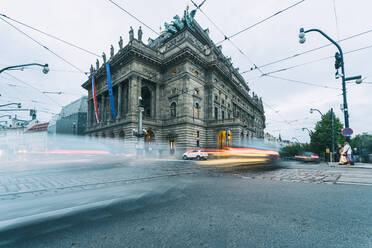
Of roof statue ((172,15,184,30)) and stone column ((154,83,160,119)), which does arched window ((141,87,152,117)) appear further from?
roof statue ((172,15,184,30))

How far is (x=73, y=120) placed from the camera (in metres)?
44.1

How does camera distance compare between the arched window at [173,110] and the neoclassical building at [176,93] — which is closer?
the neoclassical building at [176,93]

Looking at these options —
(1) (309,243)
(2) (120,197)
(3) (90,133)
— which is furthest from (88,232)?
(3) (90,133)

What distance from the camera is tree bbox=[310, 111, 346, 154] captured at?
34631 mm

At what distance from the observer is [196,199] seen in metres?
3.44

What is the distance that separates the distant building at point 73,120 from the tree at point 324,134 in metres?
52.9

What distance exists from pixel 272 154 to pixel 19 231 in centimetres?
2459

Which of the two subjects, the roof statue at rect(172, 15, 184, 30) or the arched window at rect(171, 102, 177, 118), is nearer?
the arched window at rect(171, 102, 177, 118)

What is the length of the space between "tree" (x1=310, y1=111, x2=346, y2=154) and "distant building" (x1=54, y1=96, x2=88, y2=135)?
174 feet

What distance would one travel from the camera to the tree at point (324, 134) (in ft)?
114

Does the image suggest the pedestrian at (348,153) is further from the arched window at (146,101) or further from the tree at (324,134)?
the arched window at (146,101)

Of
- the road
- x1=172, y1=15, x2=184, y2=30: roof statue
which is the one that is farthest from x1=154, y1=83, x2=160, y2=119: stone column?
the road

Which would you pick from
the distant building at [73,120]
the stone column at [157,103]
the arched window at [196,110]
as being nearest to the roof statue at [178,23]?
the stone column at [157,103]

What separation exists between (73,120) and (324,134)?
56.1 meters
